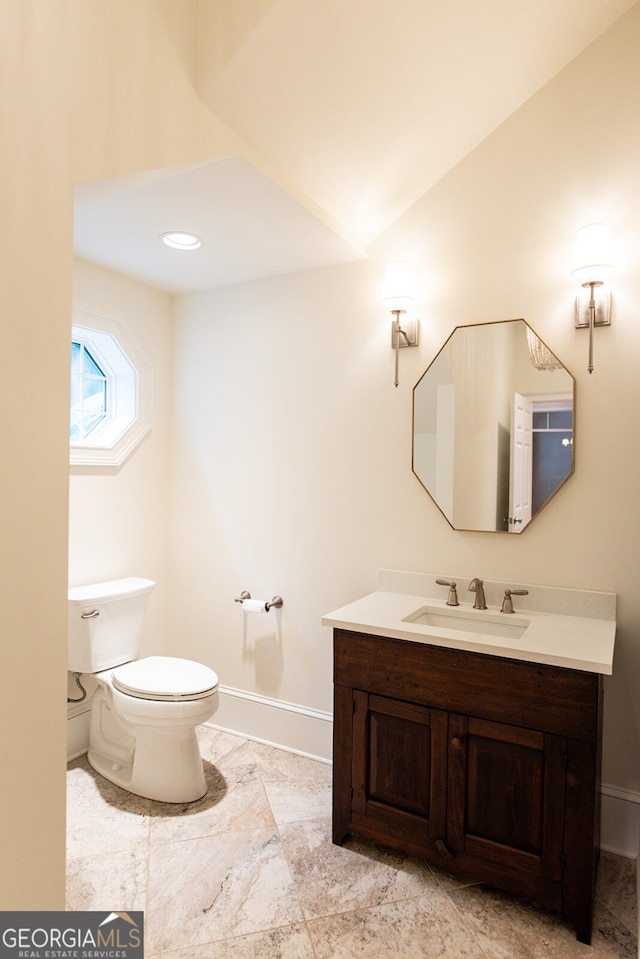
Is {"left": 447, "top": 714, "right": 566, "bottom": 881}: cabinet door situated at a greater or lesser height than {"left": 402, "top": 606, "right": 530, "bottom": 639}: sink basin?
lesser

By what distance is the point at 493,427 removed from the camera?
2264 millimetres

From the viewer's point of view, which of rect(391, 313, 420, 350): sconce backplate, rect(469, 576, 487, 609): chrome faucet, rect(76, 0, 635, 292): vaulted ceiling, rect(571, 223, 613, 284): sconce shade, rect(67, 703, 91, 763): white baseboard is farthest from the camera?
rect(67, 703, 91, 763): white baseboard

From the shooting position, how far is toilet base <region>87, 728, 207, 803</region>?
2.31m

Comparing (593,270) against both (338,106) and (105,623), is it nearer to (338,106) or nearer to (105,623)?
(338,106)

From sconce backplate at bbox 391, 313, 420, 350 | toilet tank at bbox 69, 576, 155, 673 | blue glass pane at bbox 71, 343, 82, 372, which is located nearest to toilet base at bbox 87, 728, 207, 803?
toilet tank at bbox 69, 576, 155, 673

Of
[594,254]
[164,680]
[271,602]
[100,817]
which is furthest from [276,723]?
[594,254]

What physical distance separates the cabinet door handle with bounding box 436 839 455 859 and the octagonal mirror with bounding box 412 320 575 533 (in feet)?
3.54

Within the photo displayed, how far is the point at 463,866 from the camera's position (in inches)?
72.1

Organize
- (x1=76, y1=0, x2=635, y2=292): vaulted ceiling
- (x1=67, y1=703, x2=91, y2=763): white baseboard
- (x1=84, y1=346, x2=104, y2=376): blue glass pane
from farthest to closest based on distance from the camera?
→ (x1=84, y1=346, x2=104, y2=376): blue glass pane → (x1=67, y1=703, x2=91, y2=763): white baseboard → (x1=76, y1=0, x2=635, y2=292): vaulted ceiling

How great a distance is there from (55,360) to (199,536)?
192 cm

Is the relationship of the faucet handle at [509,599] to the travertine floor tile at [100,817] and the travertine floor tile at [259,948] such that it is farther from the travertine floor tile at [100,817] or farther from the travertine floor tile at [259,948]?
the travertine floor tile at [100,817]

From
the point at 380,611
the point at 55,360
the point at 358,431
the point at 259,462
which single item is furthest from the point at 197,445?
the point at 55,360

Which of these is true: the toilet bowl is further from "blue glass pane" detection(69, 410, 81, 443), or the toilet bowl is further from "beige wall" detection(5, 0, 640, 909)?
"blue glass pane" detection(69, 410, 81, 443)

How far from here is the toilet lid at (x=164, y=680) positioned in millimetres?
2246
